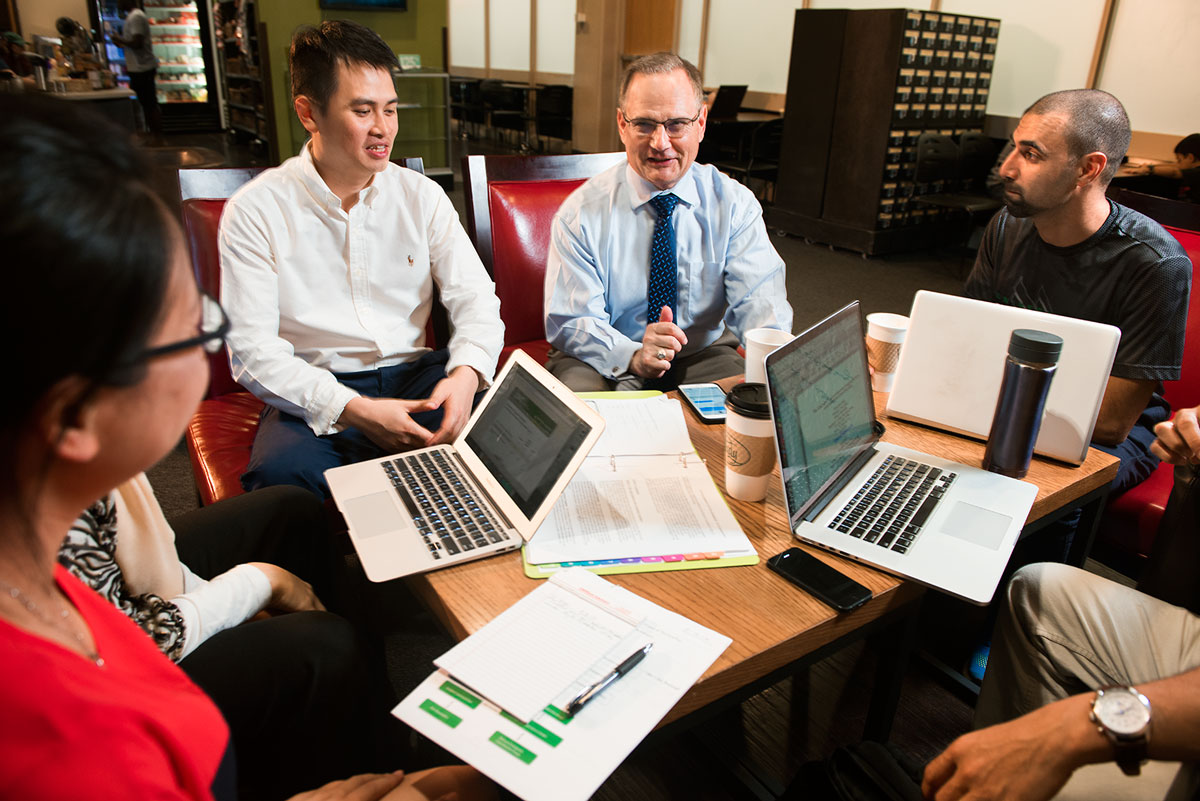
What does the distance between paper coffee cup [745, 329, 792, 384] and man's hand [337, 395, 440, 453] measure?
663 mm

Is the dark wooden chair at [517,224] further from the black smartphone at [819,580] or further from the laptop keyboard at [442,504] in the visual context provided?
the black smartphone at [819,580]

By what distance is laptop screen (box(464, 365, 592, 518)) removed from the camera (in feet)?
3.62

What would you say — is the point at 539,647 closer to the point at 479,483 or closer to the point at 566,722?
the point at 566,722

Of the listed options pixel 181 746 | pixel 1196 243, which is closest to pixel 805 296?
pixel 1196 243

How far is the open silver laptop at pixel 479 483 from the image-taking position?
1.08 meters

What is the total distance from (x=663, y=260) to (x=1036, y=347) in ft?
3.45

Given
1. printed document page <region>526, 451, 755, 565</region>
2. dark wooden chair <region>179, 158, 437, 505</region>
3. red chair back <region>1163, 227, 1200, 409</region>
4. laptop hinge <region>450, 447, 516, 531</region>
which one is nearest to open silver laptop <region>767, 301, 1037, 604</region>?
printed document page <region>526, 451, 755, 565</region>

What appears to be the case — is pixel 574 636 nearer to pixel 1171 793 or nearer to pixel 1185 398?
pixel 1171 793

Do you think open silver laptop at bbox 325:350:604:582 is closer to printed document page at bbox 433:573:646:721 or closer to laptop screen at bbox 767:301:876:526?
printed document page at bbox 433:573:646:721

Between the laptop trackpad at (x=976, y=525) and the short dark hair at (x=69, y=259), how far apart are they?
107cm

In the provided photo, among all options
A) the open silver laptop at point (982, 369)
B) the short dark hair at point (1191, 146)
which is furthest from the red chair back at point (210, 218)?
the short dark hair at point (1191, 146)

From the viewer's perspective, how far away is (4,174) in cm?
49

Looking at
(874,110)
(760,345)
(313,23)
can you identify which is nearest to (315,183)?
(760,345)

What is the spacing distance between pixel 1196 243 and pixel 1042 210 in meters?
0.55
